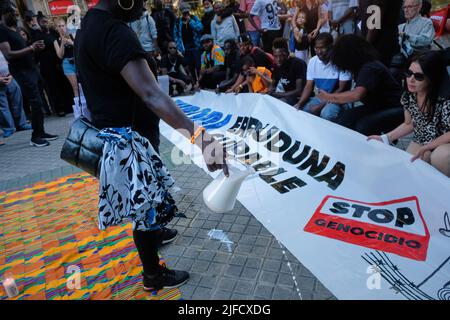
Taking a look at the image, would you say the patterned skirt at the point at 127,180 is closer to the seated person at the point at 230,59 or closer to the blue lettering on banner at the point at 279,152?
the blue lettering on banner at the point at 279,152

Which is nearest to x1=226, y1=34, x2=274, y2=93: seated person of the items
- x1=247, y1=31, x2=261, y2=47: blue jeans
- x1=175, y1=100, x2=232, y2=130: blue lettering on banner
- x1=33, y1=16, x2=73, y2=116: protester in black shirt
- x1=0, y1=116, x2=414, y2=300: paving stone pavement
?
x1=175, y1=100, x2=232, y2=130: blue lettering on banner

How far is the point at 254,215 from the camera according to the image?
2.82 metres

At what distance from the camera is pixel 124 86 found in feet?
5.55

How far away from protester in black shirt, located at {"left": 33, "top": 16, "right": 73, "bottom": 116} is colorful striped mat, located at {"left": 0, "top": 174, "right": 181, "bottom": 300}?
4.31 metres

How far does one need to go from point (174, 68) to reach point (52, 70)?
8.38 feet

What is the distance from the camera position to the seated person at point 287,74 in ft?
15.2

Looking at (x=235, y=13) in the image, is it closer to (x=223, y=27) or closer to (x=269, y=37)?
(x=223, y=27)

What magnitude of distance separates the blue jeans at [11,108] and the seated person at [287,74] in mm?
4619

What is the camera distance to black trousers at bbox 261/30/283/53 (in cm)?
710

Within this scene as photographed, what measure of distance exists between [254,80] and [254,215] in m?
3.20

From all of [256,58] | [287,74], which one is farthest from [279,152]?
[256,58]

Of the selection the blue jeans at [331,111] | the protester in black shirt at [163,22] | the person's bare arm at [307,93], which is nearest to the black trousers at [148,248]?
the blue jeans at [331,111]

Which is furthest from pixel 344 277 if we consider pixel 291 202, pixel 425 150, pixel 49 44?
pixel 49 44

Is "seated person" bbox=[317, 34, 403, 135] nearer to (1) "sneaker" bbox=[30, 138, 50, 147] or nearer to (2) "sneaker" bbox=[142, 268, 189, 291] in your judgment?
(2) "sneaker" bbox=[142, 268, 189, 291]
